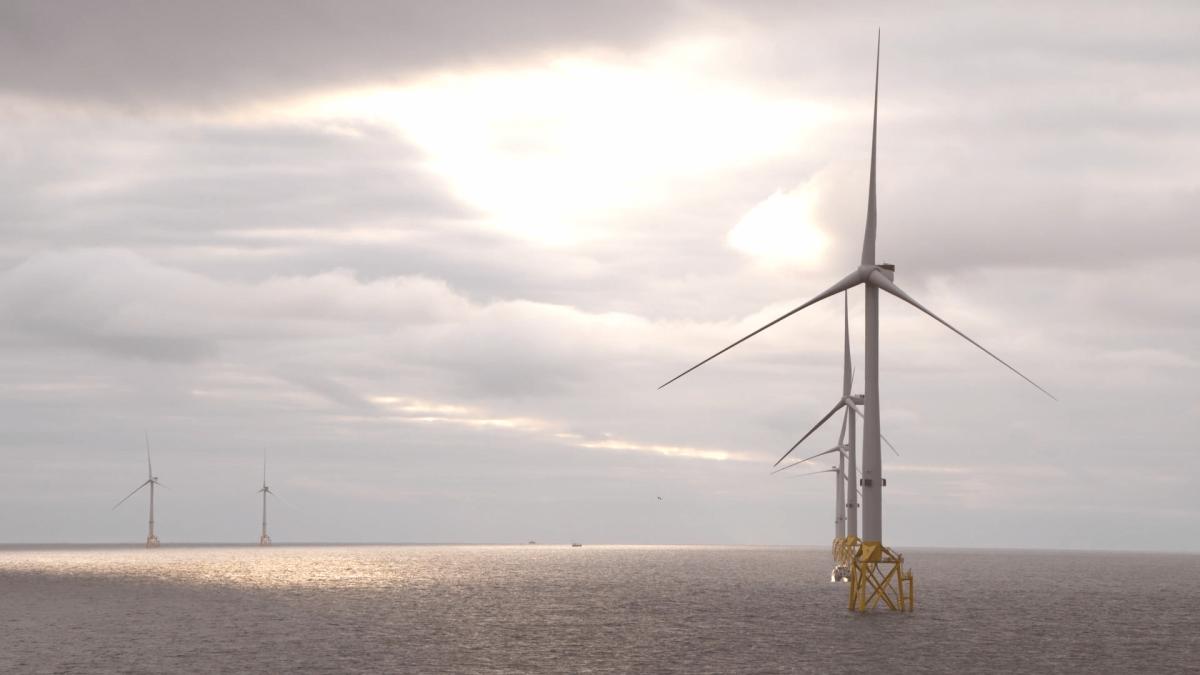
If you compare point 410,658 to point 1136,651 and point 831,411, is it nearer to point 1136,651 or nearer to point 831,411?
point 1136,651

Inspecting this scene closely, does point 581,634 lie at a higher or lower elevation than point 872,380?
lower

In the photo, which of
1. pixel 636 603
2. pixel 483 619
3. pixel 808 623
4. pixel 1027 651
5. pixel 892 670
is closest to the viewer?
pixel 892 670

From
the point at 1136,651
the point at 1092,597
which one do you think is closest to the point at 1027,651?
the point at 1136,651

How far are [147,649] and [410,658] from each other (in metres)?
20.3

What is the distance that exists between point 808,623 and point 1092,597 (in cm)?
8889

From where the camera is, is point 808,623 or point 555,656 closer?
point 555,656

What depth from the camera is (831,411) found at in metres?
159

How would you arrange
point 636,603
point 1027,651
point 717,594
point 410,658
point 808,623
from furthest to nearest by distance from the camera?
point 717,594 < point 636,603 < point 808,623 < point 1027,651 < point 410,658

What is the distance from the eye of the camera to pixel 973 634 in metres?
106

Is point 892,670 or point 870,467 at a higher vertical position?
point 870,467

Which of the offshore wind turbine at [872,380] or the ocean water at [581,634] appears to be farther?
the offshore wind turbine at [872,380]

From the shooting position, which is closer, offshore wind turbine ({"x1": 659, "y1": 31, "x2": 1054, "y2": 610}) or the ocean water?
the ocean water

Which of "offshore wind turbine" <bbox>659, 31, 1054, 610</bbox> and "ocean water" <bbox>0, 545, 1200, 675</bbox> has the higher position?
"offshore wind turbine" <bbox>659, 31, 1054, 610</bbox>

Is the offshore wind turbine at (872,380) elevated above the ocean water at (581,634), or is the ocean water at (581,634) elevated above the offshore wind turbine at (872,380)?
the offshore wind turbine at (872,380)
